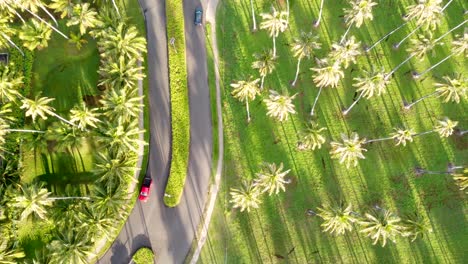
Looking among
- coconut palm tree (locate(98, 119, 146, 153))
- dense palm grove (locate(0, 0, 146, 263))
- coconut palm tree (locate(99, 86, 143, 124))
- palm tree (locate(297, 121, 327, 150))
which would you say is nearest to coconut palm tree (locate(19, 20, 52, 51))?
dense palm grove (locate(0, 0, 146, 263))

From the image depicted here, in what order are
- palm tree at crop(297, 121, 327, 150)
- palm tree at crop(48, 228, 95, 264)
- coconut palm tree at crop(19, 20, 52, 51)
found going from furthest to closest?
coconut palm tree at crop(19, 20, 52, 51) < palm tree at crop(297, 121, 327, 150) < palm tree at crop(48, 228, 95, 264)

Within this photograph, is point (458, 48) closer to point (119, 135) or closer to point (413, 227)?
point (413, 227)

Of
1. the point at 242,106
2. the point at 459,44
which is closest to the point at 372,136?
the point at 459,44

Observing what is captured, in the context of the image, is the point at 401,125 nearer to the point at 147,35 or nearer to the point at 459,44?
the point at 459,44

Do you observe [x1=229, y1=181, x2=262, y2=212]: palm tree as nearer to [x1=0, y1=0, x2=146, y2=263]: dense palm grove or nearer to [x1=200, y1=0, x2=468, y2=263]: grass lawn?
[x1=200, y1=0, x2=468, y2=263]: grass lawn

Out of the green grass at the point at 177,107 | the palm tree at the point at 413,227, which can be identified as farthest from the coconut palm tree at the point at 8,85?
the palm tree at the point at 413,227

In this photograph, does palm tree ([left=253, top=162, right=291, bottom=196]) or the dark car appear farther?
the dark car
